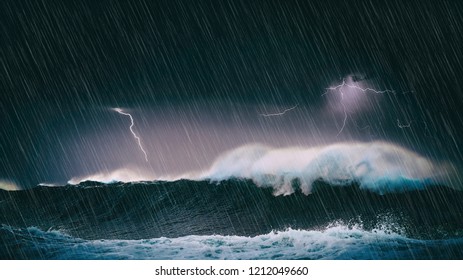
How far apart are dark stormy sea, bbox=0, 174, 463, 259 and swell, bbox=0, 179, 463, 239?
2 cm

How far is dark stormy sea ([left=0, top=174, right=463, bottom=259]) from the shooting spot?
21.7ft

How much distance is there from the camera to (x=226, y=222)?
277 inches

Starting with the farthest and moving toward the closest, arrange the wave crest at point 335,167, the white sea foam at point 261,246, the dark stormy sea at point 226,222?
the wave crest at point 335,167, the dark stormy sea at point 226,222, the white sea foam at point 261,246

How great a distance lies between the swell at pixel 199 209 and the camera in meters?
6.84

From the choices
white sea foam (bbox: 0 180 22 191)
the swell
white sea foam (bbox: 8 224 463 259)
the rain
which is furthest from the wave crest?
white sea foam (bbox: 0 180 22 191)

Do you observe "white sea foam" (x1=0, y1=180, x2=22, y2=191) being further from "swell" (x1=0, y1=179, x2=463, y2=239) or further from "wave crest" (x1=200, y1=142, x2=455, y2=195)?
"wave crest" (x1=200, y1=142, x2=455, y2=195)

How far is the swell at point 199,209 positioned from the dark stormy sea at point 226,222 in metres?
0.02

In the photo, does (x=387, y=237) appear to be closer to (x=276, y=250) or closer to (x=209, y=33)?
(x=276, y=250)

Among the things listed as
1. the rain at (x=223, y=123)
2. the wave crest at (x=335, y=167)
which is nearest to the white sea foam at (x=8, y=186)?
the rain at (x=223, y=123)

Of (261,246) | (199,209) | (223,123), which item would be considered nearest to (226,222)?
(199,209)

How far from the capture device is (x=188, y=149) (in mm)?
7152

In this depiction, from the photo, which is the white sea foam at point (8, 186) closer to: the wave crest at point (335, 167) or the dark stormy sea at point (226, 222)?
the dark stormy sea at point (226, 222)

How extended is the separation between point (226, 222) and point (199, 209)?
20.1 inches
